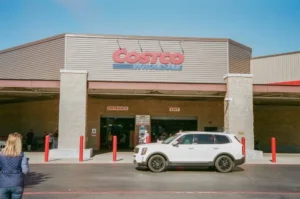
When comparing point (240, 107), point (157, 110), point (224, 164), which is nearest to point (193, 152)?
point (224, 164)

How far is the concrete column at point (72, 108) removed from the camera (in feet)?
64.5

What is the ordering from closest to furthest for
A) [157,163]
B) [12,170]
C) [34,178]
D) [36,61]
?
[12,170] < [34,178] < [157,163] < [36,61]

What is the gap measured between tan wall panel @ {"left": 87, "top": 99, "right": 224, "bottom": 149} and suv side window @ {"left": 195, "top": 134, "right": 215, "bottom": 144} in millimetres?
11845

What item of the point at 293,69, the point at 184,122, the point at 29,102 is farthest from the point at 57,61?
the point at 293,69

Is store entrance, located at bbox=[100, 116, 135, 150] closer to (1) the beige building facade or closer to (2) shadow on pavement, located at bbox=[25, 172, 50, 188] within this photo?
(1) the beige building facade

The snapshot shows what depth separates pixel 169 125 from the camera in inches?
1048

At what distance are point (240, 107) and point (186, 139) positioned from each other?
23.2ft

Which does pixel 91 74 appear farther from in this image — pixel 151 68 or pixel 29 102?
pixel 29 102

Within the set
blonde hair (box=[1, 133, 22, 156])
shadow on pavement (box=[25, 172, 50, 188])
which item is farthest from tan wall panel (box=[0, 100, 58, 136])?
blonde hair (box=[1, 133, 22, 156])

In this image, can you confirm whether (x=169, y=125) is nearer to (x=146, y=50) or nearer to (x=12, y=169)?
(x=146, y=50)

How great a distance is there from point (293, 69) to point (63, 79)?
687 inches

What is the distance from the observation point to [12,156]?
5.58 m

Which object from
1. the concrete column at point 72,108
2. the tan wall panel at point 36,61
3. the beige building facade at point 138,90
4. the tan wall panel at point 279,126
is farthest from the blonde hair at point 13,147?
the tan wall panel at point 279,126

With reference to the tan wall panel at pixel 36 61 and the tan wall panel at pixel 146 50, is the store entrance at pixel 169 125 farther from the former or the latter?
the tan wall panel at pixel 36 61
